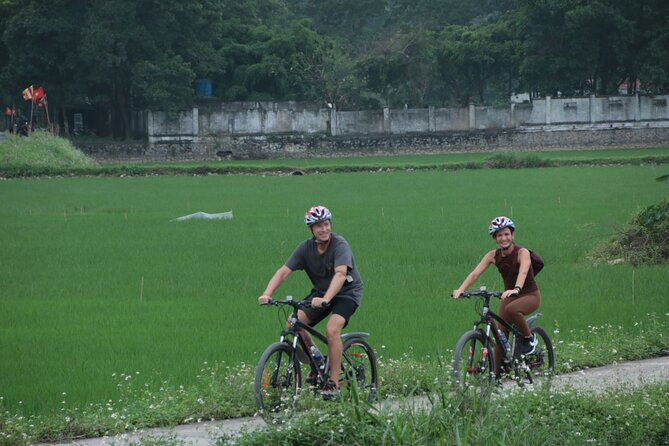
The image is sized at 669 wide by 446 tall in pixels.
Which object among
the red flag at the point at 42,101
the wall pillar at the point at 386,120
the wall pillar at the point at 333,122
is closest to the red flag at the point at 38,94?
the red flag at the point at 42,101

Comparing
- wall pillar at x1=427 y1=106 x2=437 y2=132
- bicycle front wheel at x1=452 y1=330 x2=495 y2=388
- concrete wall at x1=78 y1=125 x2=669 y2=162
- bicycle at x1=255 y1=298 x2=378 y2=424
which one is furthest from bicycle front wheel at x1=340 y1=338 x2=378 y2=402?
wall pillar at x1=427 y1=106 x2=437 y2=132

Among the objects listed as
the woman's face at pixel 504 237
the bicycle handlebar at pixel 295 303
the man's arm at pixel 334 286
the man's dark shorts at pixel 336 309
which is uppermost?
the woman's face at pixel 504 237

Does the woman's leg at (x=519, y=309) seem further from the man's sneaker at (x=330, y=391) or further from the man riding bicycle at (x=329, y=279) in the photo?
the man's sneaker at (x=330, y=391)

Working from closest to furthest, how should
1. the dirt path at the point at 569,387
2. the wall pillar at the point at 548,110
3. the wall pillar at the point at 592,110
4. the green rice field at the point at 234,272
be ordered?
the dirt path at the point at 569,387 → the green rice field at the point at 234,272 → the wall pillar at the point at 592,110 → the wall pillar at the point at 548,110

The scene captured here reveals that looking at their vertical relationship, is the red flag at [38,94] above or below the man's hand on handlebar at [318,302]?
above

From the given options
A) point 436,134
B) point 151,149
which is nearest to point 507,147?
point 436,134

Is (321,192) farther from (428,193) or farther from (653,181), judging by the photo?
(653,181)

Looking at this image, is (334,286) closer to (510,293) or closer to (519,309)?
(510,293)

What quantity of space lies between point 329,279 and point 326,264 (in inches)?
5.2

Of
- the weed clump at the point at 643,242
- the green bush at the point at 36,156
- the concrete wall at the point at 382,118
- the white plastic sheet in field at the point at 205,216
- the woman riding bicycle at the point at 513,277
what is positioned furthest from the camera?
the concrete wall at the point at 382,118

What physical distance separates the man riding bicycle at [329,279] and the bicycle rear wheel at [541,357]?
163 cm

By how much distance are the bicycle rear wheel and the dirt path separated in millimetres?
130

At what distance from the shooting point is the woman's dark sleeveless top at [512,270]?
9414 millimetres

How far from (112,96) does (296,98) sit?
9310 millimetres
